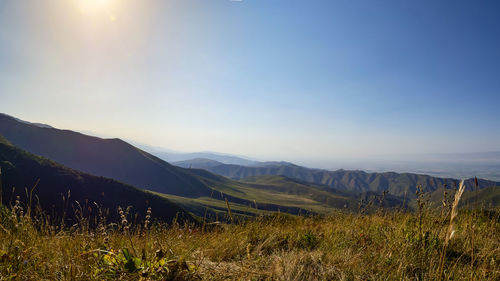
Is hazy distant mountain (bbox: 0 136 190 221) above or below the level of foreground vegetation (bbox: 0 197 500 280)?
below

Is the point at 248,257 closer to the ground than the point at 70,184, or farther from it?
farther from it

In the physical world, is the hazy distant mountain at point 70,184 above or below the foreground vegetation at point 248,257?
below

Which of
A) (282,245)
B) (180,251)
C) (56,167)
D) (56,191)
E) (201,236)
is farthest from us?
(56,167)

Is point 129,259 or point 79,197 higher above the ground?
point 129,259

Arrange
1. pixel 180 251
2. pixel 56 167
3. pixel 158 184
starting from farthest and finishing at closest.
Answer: pixel 158 184 → pixel 56 167 → pixel 180 251

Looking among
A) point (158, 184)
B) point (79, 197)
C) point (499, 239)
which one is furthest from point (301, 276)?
point (158, 184)

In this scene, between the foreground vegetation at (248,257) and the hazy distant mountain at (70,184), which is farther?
the hazy distant mountain at (70,184)

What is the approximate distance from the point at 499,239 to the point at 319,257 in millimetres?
3777

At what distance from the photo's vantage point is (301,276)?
8.44ft

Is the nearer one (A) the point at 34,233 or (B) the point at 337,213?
(A) the point at 34,233

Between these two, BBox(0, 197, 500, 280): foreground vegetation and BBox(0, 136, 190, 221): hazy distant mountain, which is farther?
BBox(0, 136, 190, 221): hazy distant mountain

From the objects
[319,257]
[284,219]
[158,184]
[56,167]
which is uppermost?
[319,257]

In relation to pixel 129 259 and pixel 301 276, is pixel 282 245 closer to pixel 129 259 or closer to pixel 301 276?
pixel 301 276

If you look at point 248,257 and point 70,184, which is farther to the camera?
point 70,184
